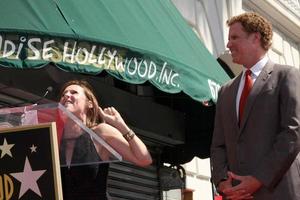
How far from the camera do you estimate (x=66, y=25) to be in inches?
197

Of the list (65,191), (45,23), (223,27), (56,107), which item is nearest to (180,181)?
(223,27)

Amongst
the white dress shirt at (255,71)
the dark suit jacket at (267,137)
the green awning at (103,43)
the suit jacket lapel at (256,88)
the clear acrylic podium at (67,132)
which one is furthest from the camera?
the green awning at (103,43)

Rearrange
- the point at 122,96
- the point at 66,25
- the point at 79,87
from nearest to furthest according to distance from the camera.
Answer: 1. the point at 79,87
2. the point at 66,25
3. the point at 122,96

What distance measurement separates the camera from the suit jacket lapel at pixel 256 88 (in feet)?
12.9

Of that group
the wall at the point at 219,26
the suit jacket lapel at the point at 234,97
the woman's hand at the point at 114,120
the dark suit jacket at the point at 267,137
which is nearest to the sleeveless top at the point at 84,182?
the woman's hand at the point at 114,120

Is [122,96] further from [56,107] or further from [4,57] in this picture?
[56,107]

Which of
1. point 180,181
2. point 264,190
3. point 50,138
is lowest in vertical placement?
point 180,181

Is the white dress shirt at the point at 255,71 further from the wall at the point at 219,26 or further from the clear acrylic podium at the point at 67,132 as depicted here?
the wall at the point at 219,26

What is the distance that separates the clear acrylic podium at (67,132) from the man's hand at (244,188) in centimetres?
65

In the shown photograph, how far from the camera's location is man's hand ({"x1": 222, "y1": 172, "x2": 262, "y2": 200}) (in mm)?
3745

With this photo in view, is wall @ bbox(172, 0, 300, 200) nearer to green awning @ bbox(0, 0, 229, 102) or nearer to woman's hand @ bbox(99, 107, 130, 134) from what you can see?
green awning @ bbox(0, 0, 229, 102)

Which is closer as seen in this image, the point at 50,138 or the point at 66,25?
the point at 50,138

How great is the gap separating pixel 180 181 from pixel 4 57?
4552mm

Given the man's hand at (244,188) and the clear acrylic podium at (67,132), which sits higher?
the clear acrylic podium at (67,132)
